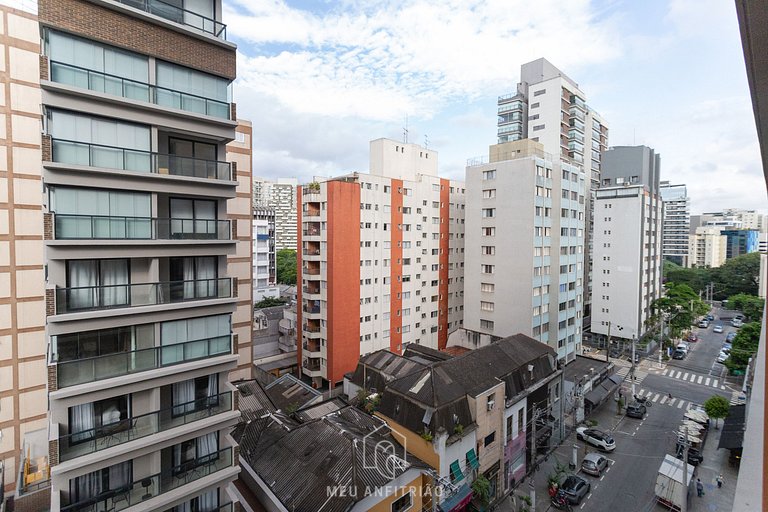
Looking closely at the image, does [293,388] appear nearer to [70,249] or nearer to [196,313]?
[196,313]

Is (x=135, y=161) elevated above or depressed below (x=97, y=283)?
above

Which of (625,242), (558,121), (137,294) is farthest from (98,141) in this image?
(625,242)

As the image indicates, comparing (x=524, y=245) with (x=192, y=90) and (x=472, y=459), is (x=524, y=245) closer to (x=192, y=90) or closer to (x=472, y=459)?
(x=472, y=459)

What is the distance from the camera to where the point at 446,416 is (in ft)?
62.0

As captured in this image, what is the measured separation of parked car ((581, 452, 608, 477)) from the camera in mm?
24219

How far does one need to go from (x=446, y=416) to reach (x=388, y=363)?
35.6 ft

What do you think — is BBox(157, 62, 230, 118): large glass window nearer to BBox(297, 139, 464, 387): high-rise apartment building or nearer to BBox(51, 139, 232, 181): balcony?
BBox(51, 139, 232, 181): balcony

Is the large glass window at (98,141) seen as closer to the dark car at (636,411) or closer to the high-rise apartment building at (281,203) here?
the dark car at (636,411)

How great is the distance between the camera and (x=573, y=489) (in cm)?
2183

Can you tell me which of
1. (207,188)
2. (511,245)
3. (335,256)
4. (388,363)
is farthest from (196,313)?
(511,245)

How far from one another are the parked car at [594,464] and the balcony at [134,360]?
2418 centimetres

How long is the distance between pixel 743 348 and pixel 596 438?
80.6 feet

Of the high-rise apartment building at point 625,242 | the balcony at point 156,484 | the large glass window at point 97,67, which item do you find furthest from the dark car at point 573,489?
the high-rise apartment building at point 625,242

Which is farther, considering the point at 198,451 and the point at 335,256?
the point at 335,256
